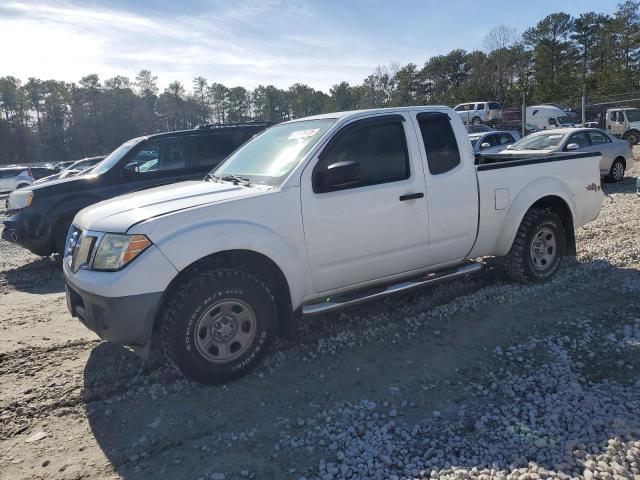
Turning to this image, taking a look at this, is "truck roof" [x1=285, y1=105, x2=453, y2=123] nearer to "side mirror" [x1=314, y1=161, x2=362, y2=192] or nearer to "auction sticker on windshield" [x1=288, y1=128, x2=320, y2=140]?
"auction sticker on windshield" [x1=288, y1=128, x2=320, y2=140]

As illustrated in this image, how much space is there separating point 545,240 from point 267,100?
80.8 m

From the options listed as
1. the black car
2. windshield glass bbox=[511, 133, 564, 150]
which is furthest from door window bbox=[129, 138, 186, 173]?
windshield glass bbox=[511, 133, 564, 150]

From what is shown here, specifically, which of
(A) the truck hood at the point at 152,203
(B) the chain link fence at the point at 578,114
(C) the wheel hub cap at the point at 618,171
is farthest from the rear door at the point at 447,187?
(B) the chain link fence at the point at 578,114

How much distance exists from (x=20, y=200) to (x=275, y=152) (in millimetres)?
5402

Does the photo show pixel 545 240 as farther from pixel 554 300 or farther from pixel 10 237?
pixel 10 237

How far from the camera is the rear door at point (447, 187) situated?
459 cm

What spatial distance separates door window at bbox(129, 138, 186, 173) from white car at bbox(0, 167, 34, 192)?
23569mm

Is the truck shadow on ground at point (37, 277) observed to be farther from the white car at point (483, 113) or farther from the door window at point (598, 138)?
the white car at point (483, 113)

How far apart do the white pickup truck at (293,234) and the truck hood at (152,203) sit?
0.02 meters

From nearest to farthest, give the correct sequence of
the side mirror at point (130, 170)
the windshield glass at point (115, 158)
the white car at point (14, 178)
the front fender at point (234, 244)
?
1. the front fender at point (234, 244)
2. the side mirror at point (130, 170)
3. the windshield glass at point (115, 158)
4. the white car at point (14, 178)

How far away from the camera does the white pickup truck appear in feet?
11.3

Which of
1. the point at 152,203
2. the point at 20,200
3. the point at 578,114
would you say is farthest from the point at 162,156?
the point at 578,114

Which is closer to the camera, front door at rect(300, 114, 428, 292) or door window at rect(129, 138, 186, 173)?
front door at rect(300, 114, 428, 292)

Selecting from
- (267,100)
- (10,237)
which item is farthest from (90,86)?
(10,237)
